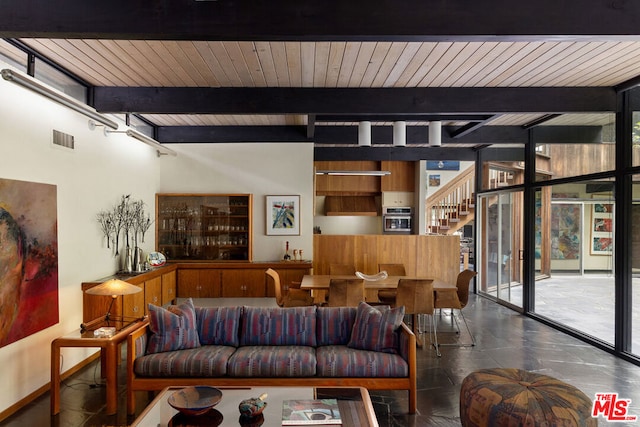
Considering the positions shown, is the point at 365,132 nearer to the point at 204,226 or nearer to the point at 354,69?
the point at 354,69

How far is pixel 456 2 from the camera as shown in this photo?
8.63 feet

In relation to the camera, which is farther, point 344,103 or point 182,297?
point 182,297

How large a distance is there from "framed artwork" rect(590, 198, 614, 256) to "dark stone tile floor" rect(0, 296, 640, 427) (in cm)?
112

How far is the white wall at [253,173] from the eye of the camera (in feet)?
23.7

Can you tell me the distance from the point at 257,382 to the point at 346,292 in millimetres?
1895

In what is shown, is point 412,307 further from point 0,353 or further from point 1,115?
point 1,115

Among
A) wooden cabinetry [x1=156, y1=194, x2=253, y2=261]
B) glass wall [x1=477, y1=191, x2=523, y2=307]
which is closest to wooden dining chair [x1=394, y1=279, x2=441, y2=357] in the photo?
wooden cabinetry [x1=156, y1=194, x2=253, y2=261]

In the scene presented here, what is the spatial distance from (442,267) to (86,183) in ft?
20.5

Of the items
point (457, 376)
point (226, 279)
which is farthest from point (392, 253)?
point (457, 376)

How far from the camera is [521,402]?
8.41 feet


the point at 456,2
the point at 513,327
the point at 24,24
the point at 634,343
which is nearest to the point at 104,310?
the point at 24,24

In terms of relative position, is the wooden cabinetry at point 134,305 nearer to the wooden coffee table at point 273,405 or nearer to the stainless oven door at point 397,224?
the wooden coffee table at point 273,405

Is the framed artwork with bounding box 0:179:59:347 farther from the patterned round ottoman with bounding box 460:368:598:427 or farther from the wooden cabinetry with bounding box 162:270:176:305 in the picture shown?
the patterned round ottoman with bounding box 460:368:598:427

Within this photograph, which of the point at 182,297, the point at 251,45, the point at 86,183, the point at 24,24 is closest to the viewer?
the point at 24,24
